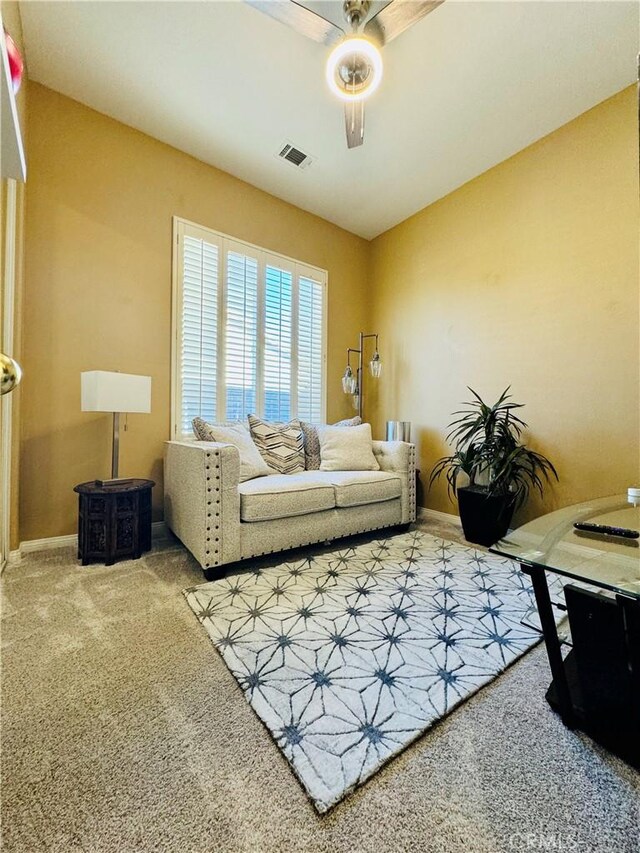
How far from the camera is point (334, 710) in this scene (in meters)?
1.09

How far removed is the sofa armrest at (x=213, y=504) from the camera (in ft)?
6.47

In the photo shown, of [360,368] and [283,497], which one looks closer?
[283,497]

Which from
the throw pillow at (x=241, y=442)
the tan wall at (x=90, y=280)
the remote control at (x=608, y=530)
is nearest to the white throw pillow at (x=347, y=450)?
the throw pillow at (x=241, y=442)

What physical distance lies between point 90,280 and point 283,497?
2.10 meters

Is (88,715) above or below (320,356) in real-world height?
below

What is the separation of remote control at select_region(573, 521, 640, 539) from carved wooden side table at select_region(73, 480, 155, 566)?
235 cm

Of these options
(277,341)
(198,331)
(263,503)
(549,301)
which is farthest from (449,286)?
(263,503)

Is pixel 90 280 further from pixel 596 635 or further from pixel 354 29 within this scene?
pixel 596 635

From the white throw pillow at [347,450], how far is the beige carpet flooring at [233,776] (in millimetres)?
1746

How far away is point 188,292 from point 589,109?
3180 millimetres

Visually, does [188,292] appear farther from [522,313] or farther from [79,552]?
[522,313]

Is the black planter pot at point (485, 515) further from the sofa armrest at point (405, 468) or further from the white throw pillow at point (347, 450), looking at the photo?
the white throw pillow at point (347, 450)

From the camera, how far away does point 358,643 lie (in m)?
1.43

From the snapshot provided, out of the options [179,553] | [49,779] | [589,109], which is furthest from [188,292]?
[589,109]
